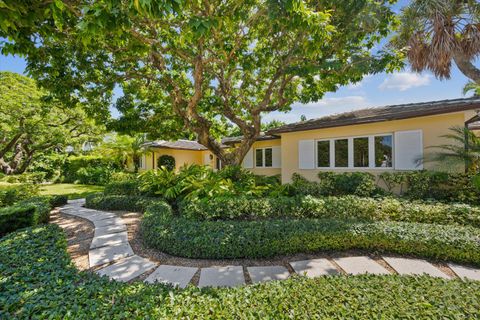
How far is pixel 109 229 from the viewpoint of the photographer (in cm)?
596

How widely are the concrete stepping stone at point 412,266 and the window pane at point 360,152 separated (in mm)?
5939

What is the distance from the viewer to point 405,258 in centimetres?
439

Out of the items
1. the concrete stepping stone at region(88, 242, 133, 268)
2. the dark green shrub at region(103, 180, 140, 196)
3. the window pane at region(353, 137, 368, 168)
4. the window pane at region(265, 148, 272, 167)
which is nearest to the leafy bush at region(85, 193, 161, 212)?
the dark green shrub at region(103, 180, 140, 196)

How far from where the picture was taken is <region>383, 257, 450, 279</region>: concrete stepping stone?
385cm

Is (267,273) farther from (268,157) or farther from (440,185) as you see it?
(268,157)

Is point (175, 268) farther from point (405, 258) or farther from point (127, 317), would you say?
point (405, 258)

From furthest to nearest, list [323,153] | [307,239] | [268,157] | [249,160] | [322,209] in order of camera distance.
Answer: [249,160] < [268,157] < [323,153] < [322,209] < [307,239]

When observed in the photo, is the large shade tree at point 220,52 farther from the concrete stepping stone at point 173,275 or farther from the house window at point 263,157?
the house window at point 263,157

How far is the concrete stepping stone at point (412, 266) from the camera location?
385 centimetres

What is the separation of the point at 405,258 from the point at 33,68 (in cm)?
1066

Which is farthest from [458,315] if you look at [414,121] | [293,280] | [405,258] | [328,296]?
[414,121]

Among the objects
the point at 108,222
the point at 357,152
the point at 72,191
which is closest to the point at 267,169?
the point at 357,152

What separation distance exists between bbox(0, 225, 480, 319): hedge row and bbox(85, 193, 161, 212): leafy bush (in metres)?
4.96

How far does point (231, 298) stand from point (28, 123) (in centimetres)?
1911
